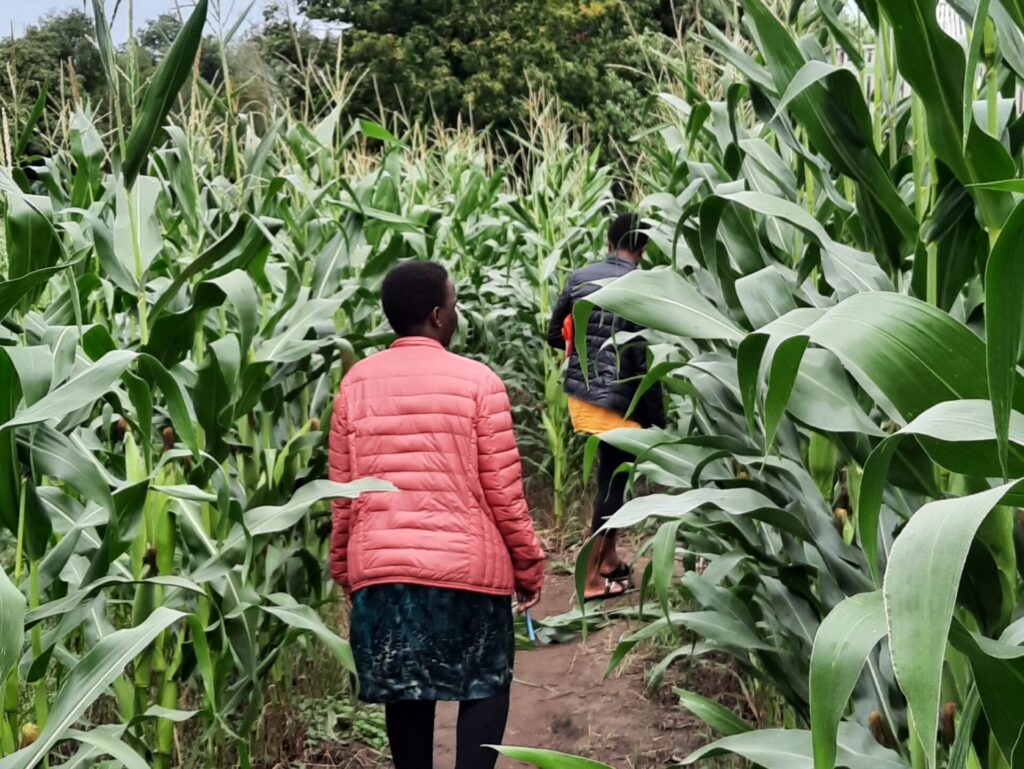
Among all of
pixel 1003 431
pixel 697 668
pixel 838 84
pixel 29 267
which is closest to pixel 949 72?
pixel 838 84

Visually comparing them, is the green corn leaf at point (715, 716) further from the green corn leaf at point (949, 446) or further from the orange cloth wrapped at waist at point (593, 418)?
the orange cloth wrapped at waist at point (593, 418)

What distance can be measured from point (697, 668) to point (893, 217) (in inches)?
106

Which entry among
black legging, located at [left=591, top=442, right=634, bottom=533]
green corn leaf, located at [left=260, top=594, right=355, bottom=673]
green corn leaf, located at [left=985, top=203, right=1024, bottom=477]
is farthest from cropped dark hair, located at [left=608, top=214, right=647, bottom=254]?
green corn leaf, located at [left=985, top=203, right=1024, bottom=477]

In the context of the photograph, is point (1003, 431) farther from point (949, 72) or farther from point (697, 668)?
point (697, 668)

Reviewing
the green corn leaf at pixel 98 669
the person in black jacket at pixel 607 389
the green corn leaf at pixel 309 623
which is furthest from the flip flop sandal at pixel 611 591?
the green corn leaf at pixel 98 669

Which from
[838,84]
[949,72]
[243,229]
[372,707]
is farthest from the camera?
[372,707]

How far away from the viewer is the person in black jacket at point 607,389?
15.7ft

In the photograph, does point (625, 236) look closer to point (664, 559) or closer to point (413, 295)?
point (413, 295)

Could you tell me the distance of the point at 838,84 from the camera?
1.69m

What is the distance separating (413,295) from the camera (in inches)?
116

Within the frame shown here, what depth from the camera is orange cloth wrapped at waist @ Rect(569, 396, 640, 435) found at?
193 inches

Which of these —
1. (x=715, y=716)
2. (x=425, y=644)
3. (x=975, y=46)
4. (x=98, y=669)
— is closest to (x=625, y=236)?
(x=425, y=644)

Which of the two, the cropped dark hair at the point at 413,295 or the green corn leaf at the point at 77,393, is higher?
the cropped dark hair at the point at 413,295

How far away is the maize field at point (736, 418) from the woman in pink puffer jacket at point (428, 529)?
0.29m
